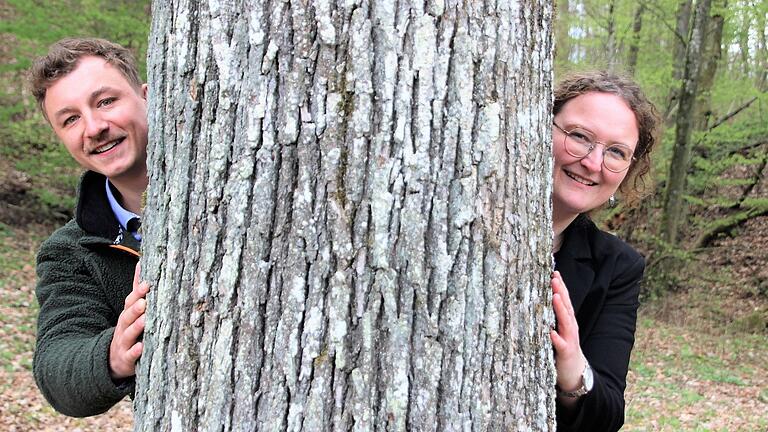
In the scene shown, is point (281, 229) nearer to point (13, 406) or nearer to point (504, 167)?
point (504, 167)

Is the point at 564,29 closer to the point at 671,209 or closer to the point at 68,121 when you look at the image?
the point at 671,209

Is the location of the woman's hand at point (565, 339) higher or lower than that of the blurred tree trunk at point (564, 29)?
lower

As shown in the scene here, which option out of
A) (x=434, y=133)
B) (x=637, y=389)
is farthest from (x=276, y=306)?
(x=637, y=389)

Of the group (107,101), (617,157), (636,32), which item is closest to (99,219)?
(107,101)

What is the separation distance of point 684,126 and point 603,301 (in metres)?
10.6

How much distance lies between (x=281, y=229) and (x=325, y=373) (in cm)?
A: 29

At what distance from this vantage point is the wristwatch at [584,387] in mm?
1841

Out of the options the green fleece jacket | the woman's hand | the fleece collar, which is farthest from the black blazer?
the fleece collar

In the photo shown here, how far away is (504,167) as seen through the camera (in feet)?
4.52

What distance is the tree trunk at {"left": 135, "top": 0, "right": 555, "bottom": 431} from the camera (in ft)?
4.20

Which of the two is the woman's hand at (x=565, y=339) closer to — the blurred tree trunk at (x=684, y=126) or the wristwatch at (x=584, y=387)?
the wristwatch at (x=584, y=387)

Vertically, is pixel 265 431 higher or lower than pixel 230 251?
lower

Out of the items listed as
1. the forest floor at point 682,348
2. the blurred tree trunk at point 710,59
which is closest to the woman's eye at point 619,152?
the forest floor at point 682,348

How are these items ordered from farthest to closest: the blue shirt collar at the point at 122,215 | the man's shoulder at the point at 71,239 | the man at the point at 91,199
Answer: the blue shirt collar at the point at 122,215
the man's shoulder at the point at 71,239
the man at the point at 91,199
